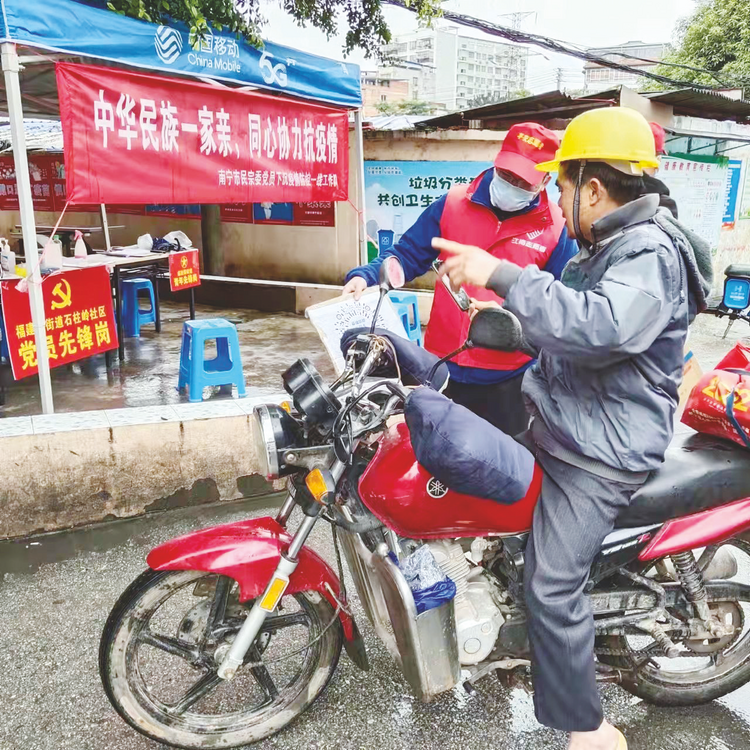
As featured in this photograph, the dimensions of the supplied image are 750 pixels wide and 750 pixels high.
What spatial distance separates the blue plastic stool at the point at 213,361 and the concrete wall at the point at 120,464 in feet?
2.84

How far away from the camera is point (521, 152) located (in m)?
2.74

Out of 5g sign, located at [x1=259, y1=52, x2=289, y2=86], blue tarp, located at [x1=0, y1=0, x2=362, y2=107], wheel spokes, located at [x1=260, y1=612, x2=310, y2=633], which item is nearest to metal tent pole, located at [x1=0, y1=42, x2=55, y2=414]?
blue tarp, located at [x1=0, y1=0, x2=362, y2=107]

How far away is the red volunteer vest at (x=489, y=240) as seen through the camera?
2.87 meters

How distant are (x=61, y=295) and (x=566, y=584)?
15.7 ft

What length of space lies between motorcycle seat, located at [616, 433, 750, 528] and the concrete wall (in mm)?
2148

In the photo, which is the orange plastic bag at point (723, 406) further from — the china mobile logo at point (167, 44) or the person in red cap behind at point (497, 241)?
the china mobile logo at point (167, 44)

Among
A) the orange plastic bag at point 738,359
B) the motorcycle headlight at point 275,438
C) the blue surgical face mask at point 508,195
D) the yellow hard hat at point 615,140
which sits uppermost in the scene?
the yellow hard hat at point 615,140

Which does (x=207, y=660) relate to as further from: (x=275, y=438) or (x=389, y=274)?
(x=389, y=274)

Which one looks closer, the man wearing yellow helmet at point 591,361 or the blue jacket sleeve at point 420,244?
the man wearing yellow helmet at point 591,361

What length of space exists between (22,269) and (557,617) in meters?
5.28

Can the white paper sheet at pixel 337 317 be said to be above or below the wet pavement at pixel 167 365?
above

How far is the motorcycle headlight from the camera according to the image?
1.93 meters

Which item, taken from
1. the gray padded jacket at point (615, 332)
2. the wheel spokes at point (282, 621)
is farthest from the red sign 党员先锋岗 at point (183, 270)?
the gray padded jacket at point (615, 332)

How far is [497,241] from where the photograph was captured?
2889 mm
